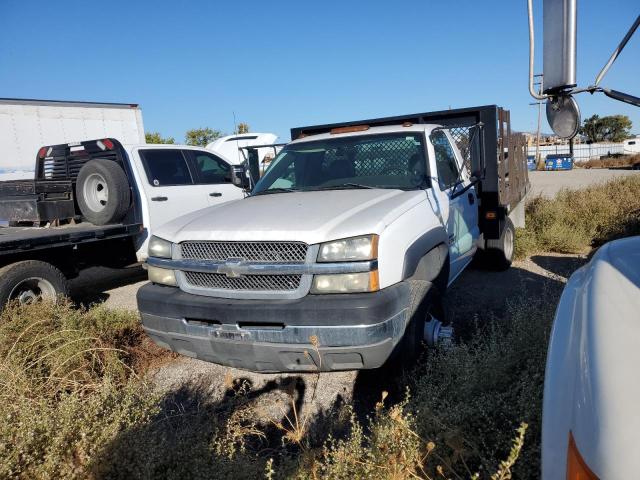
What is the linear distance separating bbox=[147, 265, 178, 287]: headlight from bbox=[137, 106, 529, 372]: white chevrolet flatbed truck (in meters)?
0.01

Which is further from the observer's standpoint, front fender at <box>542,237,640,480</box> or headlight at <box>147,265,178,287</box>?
headlight at <box>147,265,178,287</box>

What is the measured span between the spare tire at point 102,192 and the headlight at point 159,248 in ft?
7.73

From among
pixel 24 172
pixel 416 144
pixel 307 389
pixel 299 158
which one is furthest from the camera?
pixel 24 172

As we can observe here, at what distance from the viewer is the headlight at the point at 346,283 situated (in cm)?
279

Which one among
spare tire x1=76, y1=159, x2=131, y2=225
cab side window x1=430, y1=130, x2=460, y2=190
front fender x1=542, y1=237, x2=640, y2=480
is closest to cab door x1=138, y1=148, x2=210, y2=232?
spare tire x1=76, y1=159, x2=131, y2=225

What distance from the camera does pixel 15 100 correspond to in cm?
1069

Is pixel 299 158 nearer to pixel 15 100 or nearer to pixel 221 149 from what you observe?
pixel 15 100

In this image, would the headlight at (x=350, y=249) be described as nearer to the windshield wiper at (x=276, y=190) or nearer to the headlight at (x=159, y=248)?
the headlight at (x=159, y=248)

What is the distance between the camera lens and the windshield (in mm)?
4102

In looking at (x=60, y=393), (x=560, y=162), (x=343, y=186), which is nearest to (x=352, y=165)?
(x=343, y=186)

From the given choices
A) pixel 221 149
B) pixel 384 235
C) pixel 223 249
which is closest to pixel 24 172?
pixel 221 149

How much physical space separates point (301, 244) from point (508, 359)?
141cm

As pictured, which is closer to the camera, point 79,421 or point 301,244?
point 79,421

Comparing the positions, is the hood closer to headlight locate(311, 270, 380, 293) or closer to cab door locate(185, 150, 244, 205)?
headlight locate(311, 270, 380, 293)
